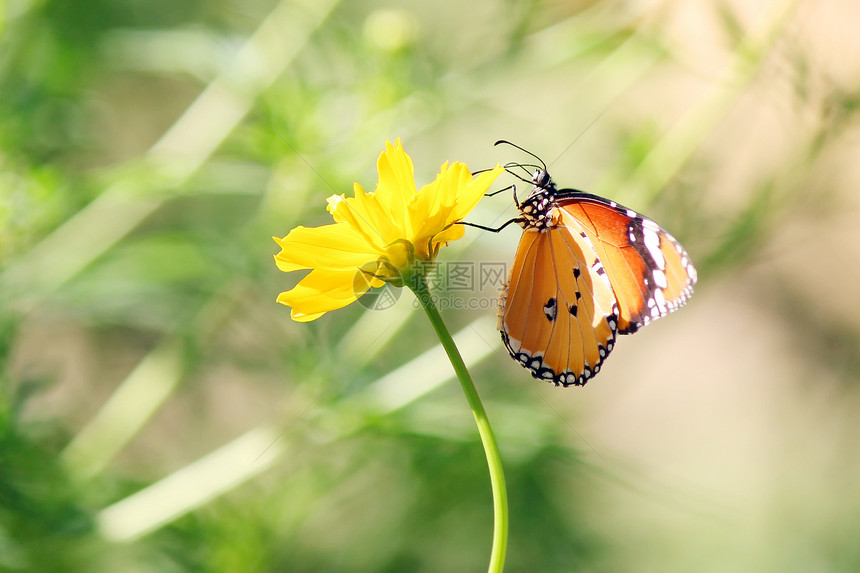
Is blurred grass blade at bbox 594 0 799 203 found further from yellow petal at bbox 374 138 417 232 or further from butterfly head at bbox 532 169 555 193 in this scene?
→ yellow petal at bbox 374 138 417 232

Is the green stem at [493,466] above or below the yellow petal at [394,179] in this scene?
below

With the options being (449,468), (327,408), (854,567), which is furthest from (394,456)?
(854,567)

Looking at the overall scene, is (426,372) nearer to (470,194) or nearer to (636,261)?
(636,261)

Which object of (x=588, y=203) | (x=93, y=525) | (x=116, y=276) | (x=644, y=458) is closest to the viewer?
(x=588, y=203)

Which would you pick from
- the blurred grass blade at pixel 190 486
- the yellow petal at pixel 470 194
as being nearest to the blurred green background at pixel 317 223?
the blurred grass blade at pixel 190 486

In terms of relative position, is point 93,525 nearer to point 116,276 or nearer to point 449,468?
point 116,276

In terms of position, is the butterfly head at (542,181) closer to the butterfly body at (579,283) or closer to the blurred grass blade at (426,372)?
the butterfly body at (579,283)

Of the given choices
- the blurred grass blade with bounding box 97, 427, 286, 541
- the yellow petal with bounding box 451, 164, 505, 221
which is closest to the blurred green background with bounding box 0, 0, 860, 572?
the blurred grass blade with bounding box 97, 427, 286, 541

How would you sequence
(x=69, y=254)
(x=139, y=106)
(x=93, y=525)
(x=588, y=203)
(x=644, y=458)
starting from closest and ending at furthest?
(x=588, y=203) → (x=93, y=525) → (x=69, y=254) → (x=139, y=106) → (x=644, y=458)
